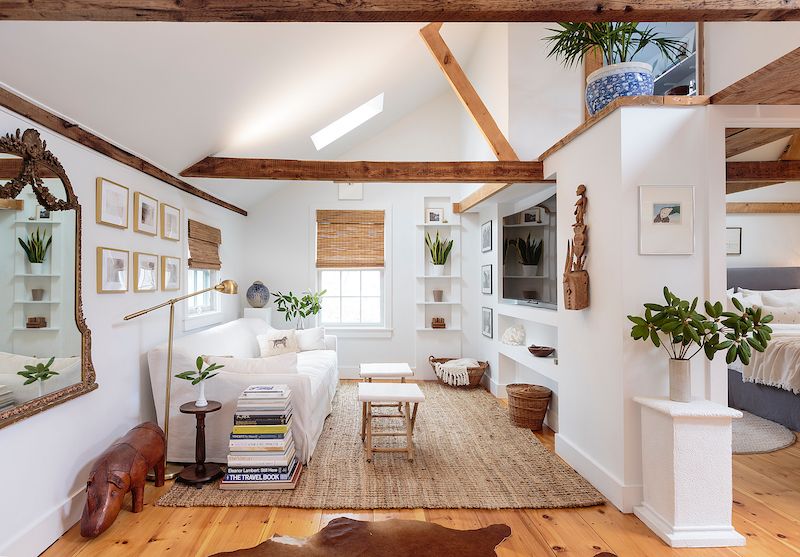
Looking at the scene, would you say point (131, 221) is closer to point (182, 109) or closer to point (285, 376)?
point (182, 109)

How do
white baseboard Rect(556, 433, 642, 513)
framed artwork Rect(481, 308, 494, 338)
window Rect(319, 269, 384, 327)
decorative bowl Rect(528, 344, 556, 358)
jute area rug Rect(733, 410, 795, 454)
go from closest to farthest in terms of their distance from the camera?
white baseboard Rect(556, 433, 642, 513), jute area rug Rect(733, 410, 795, 454), decorative bowl Rect(528, 344, 556, 358), framed artwork Rect(481, 308, 494, 338), window Rect(319, 269, 384, 327)

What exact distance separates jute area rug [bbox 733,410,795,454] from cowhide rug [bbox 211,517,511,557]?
7.61 feet

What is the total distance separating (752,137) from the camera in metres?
3.09

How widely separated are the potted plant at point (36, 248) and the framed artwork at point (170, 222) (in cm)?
143

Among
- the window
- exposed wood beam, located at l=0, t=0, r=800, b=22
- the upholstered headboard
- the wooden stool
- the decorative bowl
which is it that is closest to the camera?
exposed wood beam, located at l=0, t=0, r=800, b=22

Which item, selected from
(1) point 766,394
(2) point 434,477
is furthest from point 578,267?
(1) point 766,394

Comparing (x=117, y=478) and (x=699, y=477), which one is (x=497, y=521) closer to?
(x=699, y=477)

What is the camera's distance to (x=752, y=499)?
278 cm

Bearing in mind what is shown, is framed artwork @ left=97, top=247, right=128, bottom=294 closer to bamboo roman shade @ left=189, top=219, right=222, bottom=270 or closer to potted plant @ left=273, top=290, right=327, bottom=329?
bamboo roman shade @ left=189, top=219, right=222, bottom=270

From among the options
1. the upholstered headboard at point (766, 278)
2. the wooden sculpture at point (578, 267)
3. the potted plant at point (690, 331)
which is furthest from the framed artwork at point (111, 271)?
the upholstered headboard at point (766, 278)

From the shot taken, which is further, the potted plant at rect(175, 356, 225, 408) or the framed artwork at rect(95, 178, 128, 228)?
the potted plant at rect(175, 356, 225, 408)

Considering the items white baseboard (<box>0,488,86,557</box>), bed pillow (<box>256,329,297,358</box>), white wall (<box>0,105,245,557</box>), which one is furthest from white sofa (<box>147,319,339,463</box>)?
bed pillow (<box>256,329,297,358</box>)

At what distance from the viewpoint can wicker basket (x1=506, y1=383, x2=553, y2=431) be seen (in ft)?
13.4

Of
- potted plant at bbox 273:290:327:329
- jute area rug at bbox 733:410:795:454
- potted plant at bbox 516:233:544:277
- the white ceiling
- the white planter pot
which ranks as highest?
the white ceiling
